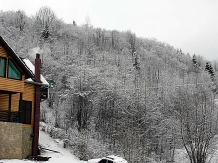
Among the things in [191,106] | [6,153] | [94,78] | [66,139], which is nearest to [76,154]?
[66,139]

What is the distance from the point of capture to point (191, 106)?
137 feet

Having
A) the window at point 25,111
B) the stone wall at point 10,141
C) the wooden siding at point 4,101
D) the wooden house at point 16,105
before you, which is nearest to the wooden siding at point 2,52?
the wooden house at point 16,105

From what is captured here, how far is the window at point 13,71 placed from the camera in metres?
22.5

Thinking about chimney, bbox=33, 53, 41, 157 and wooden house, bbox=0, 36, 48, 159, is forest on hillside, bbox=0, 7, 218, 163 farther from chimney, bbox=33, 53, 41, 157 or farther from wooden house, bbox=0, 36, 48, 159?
wooden house, bbox=0, 36, 48, 159

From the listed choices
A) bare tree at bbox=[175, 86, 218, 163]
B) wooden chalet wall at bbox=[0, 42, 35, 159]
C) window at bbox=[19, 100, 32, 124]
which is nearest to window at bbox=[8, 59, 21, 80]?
wooden chalet wall at bbox=[0, 42, 35, 159]

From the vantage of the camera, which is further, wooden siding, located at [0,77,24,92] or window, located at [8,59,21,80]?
window, located at [8,59,21,80]

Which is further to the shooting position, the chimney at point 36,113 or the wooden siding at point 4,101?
the chimney at point 36,113

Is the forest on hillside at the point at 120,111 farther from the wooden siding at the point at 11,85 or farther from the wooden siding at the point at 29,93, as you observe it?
the wooden siding at the point at 11,85

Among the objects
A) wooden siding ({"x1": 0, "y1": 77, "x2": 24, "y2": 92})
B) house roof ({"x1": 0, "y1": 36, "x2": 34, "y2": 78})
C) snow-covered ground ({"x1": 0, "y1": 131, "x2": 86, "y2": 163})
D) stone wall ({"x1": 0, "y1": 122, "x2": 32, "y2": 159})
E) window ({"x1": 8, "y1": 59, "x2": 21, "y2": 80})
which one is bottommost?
snow-covered ground ({"x1": 0, "y1": 131, "x2": 86, "y2": 163})

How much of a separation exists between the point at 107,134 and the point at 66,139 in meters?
15.7

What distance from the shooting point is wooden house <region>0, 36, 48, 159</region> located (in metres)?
21.2

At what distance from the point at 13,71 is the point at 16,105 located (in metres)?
2.88

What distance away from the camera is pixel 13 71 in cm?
2269

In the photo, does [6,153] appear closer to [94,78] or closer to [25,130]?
[25,130]
